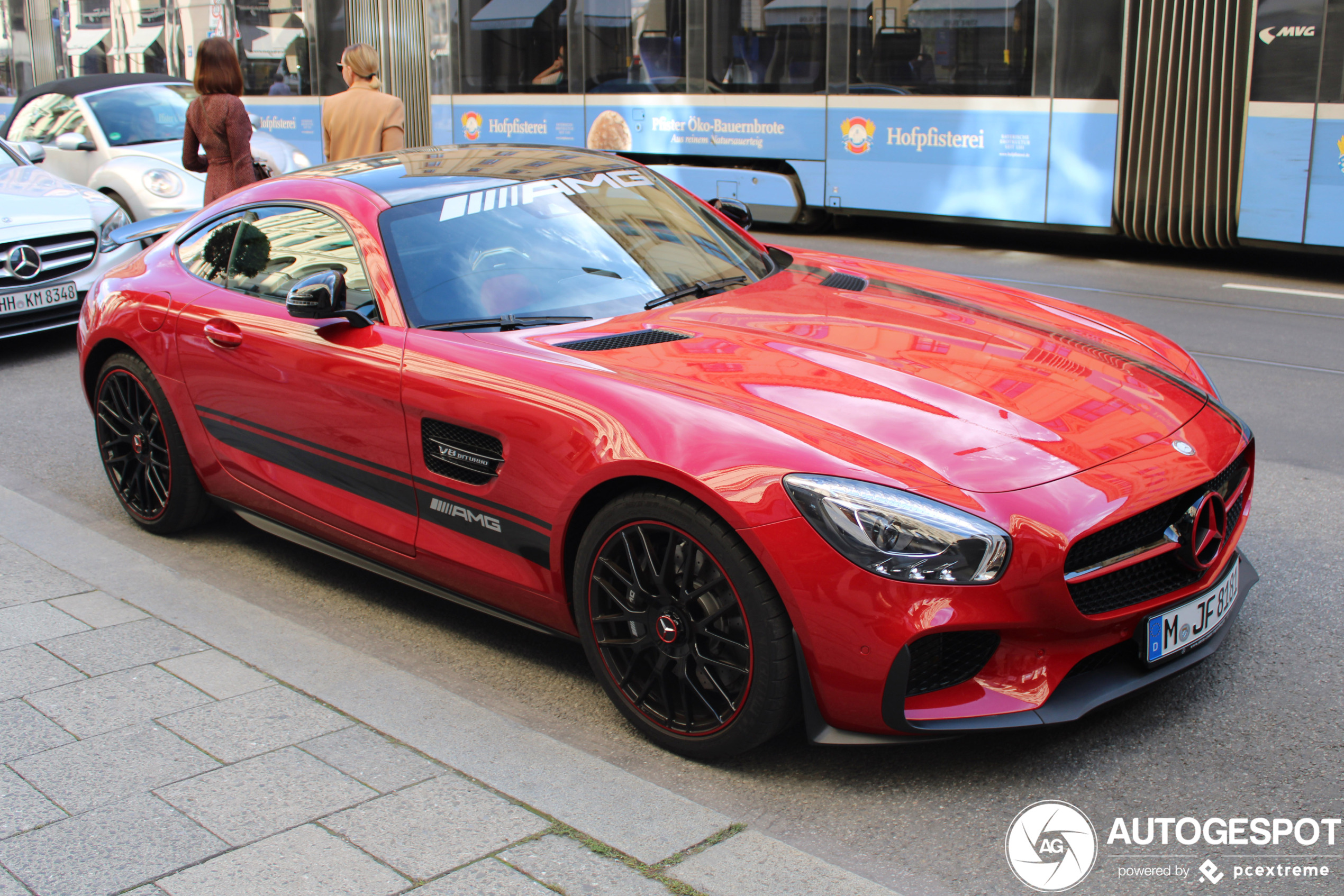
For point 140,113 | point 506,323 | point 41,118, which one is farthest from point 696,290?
point 41,118

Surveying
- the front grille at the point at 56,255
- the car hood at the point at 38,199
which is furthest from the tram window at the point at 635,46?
the front grille at the point at 56,255

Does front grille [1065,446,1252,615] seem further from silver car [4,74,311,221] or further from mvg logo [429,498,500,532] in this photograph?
silver car [4,74,311,221]

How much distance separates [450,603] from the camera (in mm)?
4207

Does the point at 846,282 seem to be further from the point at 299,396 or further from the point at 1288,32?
the point at 1288,32

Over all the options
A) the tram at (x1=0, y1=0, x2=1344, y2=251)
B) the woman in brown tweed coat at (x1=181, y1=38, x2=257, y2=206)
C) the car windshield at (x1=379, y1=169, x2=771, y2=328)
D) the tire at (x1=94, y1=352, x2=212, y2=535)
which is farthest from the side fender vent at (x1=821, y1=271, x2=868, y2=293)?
the woman in brown tweed coat at (x1=181, y1=38, x2=257, y2=206)

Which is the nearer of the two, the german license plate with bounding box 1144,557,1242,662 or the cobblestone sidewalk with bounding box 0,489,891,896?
the cobblestone sidewalk with bounding box 0,489,891,896

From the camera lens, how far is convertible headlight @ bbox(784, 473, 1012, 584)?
104 inches

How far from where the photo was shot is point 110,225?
8.93m

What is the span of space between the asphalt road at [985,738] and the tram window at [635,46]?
8473 mm

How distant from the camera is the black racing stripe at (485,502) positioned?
3.24m

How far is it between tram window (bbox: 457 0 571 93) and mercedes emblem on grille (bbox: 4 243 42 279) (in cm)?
737

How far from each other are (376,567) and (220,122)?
4.81 metres

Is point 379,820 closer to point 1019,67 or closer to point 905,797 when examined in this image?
point 905,797

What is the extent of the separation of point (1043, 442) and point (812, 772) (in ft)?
3.17
